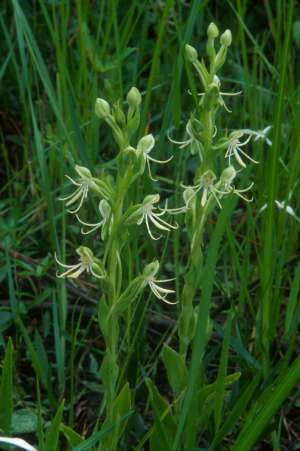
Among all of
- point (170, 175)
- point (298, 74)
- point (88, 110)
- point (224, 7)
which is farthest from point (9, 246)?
point (224, 7)

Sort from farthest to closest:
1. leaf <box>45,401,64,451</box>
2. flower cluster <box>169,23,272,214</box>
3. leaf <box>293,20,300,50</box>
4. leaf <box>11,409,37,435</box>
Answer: leaf <box>293,20,300,50</box> → leaf <box>11,409,37,435</box> → flower cluster <box>169,23,272,214</box> → leaf <box>45,401,64,451</box>

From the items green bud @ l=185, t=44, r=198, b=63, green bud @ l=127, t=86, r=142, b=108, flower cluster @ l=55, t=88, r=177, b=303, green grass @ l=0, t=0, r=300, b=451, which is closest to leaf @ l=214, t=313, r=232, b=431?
green grass @ l=0, t=0, r=300, b=451

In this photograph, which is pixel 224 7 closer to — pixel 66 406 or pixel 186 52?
pixel 186 52

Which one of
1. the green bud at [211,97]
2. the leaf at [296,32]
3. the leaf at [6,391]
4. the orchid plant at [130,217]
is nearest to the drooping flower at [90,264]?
the orchid plant at [130,217]

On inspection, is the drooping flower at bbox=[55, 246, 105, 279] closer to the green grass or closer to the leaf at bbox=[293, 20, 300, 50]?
the green grass

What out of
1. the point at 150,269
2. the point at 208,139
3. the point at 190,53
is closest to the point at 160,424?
the point at 150,269

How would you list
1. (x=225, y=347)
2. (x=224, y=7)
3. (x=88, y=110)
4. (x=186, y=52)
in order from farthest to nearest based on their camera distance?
(x=224, y=7) < (x=88, y=110) < (x=186, y=52) < (x=225, y=347)
